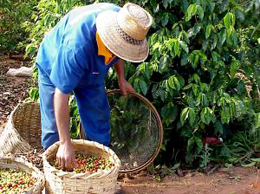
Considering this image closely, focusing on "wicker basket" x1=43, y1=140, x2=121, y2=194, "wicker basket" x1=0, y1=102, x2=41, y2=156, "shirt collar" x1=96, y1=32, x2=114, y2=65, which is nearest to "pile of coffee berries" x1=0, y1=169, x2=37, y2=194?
"wicker basket" x1=43, y1=140, x2=121, y2=194

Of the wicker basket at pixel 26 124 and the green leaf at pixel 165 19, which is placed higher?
the green leaf at pixel 165 19

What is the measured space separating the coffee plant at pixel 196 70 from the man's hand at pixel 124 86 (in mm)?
37

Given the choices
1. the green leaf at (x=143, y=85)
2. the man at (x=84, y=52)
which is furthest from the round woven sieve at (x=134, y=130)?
the man at (x=84, y=52)

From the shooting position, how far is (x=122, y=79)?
3.17m

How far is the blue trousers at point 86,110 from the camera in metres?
2.96

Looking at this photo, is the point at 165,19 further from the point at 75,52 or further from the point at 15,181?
the point at 15,181

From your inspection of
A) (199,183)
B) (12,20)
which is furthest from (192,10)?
(12,20)

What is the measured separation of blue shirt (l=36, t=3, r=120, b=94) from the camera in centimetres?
246

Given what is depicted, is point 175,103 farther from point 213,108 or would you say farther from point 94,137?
point 94,137

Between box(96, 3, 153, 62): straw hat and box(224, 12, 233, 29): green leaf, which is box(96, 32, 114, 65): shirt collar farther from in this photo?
box(224, 12, 233, 29): green leaf

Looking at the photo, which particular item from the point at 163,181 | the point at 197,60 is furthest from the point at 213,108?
the point at 163,181

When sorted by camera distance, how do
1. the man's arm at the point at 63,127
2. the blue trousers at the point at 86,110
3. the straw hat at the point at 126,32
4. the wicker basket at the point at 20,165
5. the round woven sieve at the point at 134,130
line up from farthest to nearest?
the round woven sieve at the point at 134,130 < the blue trousers at the point at 86,110 < the wicker basket at the point at 20,165 < the man's arm at the point at 63,127 < the straw hat at the point at 126,32

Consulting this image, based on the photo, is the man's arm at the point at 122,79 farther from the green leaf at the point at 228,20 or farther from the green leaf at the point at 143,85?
the green leaf at the point at 228,20

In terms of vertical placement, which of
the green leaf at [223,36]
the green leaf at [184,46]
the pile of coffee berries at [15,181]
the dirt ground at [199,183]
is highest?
the green leaf at [223,36]
